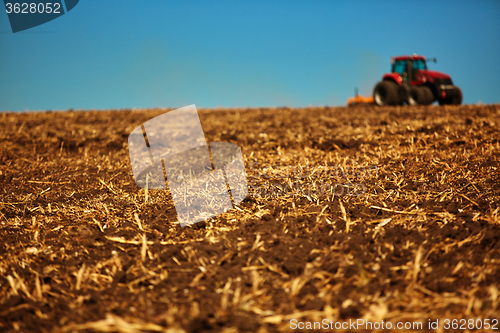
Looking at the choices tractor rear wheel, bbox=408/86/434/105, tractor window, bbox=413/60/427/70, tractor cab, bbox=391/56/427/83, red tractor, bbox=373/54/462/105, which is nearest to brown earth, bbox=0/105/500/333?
tractor rear wheel, bbox=408/86/434/105

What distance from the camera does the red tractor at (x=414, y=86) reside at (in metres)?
13.1

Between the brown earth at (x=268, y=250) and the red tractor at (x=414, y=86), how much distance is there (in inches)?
373

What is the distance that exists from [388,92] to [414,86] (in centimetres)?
104

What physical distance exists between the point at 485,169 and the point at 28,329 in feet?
16.0

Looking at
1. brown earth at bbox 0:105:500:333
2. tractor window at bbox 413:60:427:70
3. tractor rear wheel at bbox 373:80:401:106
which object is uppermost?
tractor window at bbox 413:60:427:70

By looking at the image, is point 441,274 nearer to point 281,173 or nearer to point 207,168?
point 281,173

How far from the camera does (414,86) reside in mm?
13477

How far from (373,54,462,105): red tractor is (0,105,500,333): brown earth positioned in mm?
→ 9478

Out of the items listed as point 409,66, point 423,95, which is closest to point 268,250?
point 423,95

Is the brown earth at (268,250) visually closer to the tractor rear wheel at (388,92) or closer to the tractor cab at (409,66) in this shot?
the tractor rear wheel at (388,92)

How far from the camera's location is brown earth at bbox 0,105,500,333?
179 cm

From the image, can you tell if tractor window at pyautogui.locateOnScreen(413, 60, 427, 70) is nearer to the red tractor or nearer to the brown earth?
the red tractor

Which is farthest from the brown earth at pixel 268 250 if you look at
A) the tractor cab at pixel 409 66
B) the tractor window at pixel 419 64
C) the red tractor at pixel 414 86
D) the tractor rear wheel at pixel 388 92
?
the tractor window at pixel 419 64

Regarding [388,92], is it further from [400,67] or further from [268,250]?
[268,250]
